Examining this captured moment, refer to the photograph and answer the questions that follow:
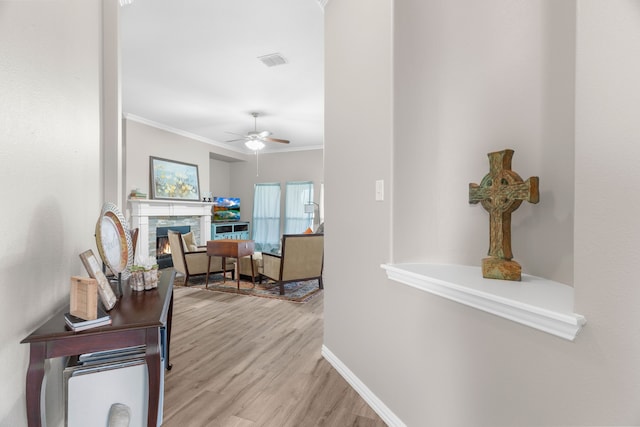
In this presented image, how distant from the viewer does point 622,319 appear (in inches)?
27.5

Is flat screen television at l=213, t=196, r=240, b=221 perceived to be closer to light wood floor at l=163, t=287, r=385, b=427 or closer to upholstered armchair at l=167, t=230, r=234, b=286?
upholstered armchair at l=167, t=230, r=234, b=286

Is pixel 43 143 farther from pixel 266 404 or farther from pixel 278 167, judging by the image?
pixel 278 167

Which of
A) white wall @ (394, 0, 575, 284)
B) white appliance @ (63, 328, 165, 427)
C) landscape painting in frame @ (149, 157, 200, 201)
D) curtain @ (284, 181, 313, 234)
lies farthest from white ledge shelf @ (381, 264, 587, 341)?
curtain @ (284, 181, 313, 234)

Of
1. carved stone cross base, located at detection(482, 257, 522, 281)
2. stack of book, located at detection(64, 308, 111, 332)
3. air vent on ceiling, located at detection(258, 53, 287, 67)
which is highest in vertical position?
air vent on ceiling, located at detection(258, 53, 287, 67)

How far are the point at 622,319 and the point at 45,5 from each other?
2.21 m

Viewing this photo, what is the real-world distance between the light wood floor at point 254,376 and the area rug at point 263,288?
0.70 metres

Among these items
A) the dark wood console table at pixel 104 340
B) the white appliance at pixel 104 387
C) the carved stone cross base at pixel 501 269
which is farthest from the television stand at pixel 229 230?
the carved stone cross base at pixel 501 269

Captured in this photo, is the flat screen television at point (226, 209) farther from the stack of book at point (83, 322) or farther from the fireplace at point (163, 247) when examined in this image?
the stack of book at point (83, 322)

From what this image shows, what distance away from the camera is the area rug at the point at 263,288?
433 centimetres

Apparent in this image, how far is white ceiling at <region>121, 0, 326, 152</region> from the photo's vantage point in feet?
8.95

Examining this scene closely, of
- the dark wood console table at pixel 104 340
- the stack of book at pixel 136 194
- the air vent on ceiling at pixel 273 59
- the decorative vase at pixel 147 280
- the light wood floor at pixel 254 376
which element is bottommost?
the light wood floor at pixel 254 376

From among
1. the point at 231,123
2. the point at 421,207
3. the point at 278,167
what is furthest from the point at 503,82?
the point at 278,167

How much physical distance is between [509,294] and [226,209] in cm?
784

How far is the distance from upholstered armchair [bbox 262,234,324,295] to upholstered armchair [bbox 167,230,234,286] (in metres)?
1.02
